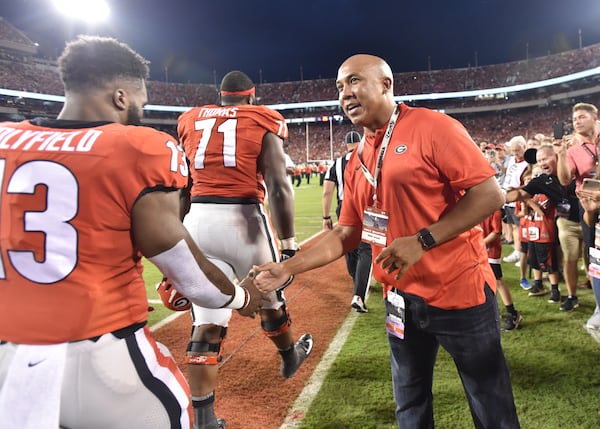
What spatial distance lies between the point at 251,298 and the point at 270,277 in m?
0.16

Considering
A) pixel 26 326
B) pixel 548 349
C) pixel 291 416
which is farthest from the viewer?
pixel 548 349

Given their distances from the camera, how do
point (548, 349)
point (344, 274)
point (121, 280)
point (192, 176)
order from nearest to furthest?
point (121, 280) → point (192, 176) → point (548, 349) → point (344, 274)

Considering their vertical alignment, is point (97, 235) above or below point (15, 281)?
above

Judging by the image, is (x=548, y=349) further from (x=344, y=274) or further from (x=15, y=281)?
(x=15, y=281)

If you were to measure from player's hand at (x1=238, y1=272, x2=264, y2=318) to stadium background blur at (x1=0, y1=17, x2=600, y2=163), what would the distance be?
41.7 m

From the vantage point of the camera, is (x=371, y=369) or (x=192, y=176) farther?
(x=371, y=369)

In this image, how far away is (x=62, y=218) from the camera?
135cm

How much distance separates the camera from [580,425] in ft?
9.17

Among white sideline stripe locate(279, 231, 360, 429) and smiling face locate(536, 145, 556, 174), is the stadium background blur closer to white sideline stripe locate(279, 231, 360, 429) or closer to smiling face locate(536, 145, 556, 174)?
white sideline stripe locate(279, 231, 360, 429)

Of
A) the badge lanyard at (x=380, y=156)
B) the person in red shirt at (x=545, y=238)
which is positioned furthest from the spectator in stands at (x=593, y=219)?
the badge lanyard at (x=380, y=156)

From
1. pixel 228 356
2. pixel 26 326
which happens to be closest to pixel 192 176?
pixel 228 356

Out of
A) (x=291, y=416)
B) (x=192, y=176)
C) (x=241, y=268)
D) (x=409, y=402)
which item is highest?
(x=192, y=176)

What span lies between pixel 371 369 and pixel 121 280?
2686mm

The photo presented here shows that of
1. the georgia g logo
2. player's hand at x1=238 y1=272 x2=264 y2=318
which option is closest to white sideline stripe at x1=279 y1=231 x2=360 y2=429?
player's hand at x1=238 y1=272 x2=264 y2=318
